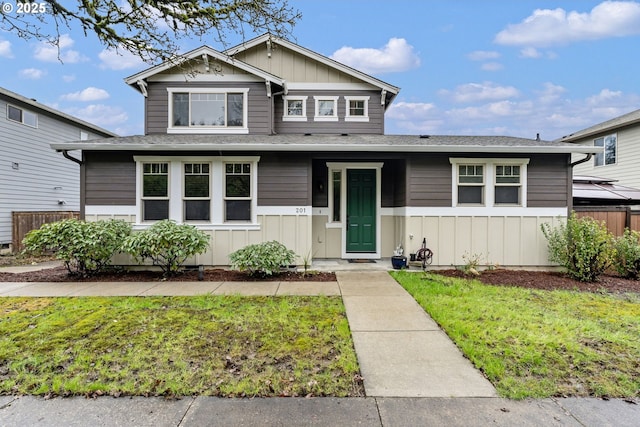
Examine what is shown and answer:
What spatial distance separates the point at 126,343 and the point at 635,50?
70.9 feet

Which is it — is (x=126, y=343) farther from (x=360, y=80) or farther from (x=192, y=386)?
(x=360, y=80)

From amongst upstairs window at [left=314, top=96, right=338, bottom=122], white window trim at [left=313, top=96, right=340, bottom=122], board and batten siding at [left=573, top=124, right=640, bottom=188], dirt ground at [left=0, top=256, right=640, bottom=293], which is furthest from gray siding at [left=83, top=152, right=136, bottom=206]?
board and batten siding at [left=573, top=124, right=640, bottom=188]

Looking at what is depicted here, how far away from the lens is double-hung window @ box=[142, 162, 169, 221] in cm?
804

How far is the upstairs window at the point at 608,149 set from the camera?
586 inches

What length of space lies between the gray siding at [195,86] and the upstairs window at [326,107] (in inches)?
80.9

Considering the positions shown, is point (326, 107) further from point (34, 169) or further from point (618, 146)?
point (618, 146)

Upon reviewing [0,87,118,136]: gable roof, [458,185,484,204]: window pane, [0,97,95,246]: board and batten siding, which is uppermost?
[0,87,118,136]: gable roof

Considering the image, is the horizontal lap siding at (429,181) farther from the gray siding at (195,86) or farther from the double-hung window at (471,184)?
the gray siding at (195,86)

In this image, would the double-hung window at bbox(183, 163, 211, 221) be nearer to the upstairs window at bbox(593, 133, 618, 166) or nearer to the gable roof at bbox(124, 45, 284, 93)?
the gable roof at bbox(124, 45, 284, 93)

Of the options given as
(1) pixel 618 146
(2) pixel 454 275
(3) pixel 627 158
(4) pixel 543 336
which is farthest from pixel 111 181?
(1) pixel 618 146

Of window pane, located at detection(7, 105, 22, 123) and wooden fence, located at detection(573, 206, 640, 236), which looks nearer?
wooden fence, located at detection(573, 206, 640, 236)

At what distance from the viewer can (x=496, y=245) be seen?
26.5ft

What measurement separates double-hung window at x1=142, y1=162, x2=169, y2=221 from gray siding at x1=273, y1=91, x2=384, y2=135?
4.04 m

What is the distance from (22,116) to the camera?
487 inches
